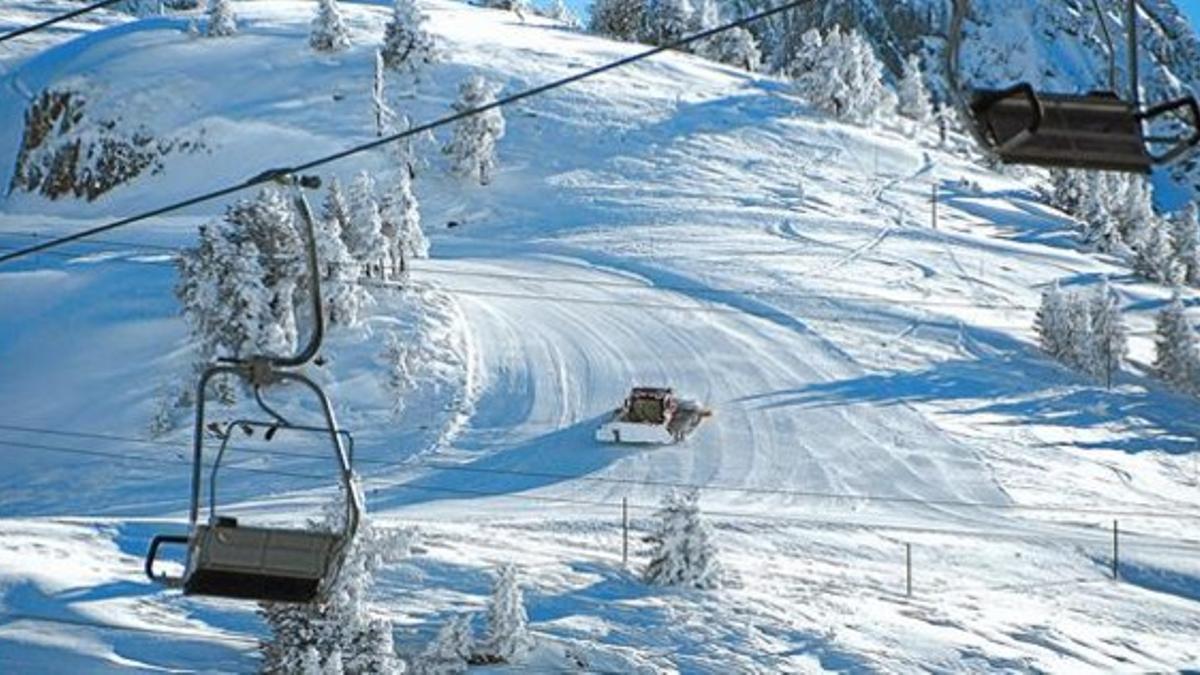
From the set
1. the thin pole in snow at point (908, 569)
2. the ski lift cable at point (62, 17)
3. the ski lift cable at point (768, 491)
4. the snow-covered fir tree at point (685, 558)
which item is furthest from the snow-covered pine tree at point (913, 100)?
the ski lift cable at point (62, 17)

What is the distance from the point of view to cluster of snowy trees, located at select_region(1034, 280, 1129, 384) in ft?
149

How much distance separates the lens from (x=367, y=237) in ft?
141

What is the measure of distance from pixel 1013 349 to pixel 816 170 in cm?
1927

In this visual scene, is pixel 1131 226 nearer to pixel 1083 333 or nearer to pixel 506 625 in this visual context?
pixel 1083 333

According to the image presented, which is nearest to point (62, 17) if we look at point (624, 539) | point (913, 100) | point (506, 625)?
point (506, 625)

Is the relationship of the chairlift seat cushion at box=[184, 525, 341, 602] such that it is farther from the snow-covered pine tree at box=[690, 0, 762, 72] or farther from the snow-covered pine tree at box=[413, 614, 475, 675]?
the snow-covered pine tree at box=[690, 0, 762, 72]

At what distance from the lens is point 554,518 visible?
93.0ft

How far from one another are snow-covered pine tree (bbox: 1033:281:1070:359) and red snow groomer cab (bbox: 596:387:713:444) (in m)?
14.4

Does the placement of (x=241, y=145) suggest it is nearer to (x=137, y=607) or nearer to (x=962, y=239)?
(x=962, y=239)

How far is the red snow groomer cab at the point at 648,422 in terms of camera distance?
1363 inches

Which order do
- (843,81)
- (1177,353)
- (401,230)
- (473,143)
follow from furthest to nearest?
(843,81) → (473,143) → (1177,353) → (401,230)

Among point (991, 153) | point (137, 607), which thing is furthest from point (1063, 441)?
point (991, 153)

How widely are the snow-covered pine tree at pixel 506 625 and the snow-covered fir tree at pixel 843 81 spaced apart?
5425 centimetres

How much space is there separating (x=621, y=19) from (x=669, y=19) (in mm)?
3956
